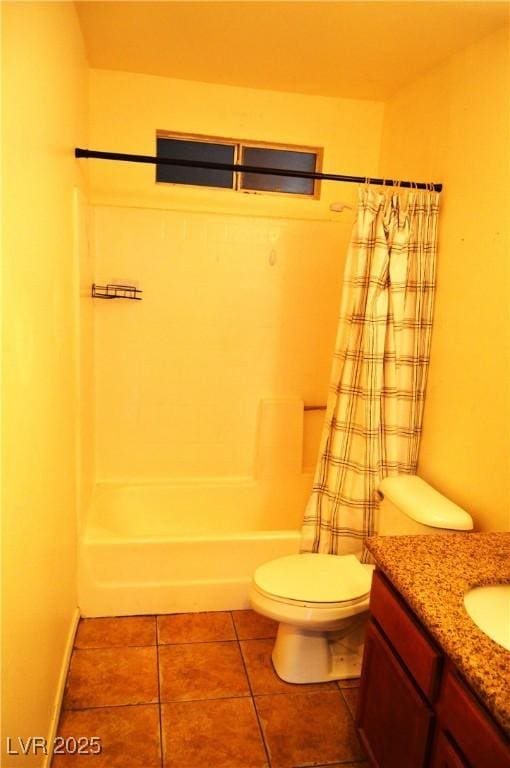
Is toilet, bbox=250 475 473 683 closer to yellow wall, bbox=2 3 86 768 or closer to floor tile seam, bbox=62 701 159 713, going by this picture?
floor tile seam, bbox=62 701 159 713

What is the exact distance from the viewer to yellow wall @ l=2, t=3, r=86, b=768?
1.11 meters

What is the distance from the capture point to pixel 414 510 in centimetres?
190

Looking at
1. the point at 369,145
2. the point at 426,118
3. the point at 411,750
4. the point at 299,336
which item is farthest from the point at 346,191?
the point at 411,750

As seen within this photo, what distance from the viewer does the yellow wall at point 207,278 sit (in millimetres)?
2688

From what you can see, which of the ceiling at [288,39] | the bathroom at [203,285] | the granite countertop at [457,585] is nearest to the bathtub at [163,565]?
the bathroom at [203,285]

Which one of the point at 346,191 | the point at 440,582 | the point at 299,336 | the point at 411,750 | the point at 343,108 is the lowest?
the point at 411,750

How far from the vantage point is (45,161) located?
1441mm

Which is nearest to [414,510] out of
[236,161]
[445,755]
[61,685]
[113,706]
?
[445,755]

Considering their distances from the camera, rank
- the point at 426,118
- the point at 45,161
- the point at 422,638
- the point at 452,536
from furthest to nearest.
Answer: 1. the point at 426,118
2. the point at 452,536
3. the point at 45,161
4. the point at 422,638

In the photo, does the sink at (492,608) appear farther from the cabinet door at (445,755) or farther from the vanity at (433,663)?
the cabinet door at (445,755)

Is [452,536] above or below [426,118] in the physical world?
below

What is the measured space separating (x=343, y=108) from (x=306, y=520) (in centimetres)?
213

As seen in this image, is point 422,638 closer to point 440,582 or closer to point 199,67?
point 440,582

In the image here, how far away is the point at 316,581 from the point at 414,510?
17.9 inches
